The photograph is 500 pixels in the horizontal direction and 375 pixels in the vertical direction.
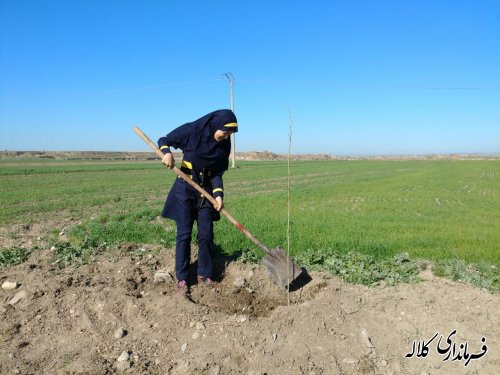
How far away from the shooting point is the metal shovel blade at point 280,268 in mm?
4227

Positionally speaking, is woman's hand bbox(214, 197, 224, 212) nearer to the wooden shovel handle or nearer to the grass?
the wooden shovel handle

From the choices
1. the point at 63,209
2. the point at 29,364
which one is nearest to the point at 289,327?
the point at 29,364

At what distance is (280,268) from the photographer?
4.31m

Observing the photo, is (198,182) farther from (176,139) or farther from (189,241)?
(189,241)

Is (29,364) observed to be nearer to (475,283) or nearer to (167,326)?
(167,326)

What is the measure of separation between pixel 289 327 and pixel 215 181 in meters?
1.91

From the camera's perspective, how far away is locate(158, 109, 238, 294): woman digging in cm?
423

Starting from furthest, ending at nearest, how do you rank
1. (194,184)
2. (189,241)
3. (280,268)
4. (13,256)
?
(13,256)
(189,241)
(280,268)
(194,184)

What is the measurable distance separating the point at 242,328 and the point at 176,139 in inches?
87.6

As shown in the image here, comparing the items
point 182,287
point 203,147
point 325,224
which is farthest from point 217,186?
point 325,224

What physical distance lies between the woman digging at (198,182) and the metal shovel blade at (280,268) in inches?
30.0

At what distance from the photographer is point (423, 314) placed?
3.55 m

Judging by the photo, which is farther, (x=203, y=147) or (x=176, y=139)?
(x=176, y=139)

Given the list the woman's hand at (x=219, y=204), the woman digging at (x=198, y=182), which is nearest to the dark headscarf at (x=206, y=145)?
the woman digging at (x=198, y=182)
